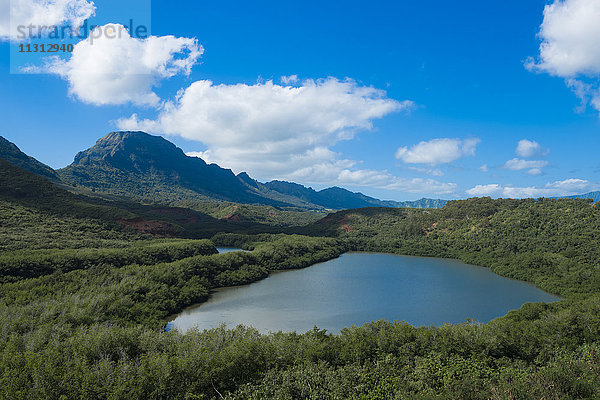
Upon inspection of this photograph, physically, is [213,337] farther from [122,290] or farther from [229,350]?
[122,290]

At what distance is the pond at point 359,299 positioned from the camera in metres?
39.9

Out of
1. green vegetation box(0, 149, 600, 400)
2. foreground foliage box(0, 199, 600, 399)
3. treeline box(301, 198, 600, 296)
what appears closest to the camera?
foreground foliage box(0, 199, 600, 399)

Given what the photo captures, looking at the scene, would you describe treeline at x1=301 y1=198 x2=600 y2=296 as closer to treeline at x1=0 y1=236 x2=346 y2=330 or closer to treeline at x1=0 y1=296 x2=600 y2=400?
treeline at x1=0 y1=296 x2=600 y2=400

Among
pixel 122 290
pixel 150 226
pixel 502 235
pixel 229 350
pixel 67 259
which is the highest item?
pixel 150 226

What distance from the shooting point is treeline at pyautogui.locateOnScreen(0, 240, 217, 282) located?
1538 inches

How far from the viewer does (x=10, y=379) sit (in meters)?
15.9

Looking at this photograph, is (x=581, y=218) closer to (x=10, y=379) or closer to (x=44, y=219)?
(x=10, y=379)

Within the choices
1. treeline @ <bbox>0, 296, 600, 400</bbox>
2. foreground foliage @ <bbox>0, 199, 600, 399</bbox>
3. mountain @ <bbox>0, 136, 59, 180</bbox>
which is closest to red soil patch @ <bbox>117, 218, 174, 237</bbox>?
foreground foliage @ <bbox>0, 199, 600, 399</bbox>

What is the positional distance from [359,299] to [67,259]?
41341mm

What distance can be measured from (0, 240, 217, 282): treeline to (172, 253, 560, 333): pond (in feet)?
50.6

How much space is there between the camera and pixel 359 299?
164 ft

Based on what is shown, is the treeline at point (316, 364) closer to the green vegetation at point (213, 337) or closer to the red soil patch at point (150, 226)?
the green vegetation at point (213, 337)

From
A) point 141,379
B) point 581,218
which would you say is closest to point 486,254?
point 581,218

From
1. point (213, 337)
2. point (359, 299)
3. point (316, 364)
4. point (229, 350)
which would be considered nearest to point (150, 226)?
point (359, 299)
